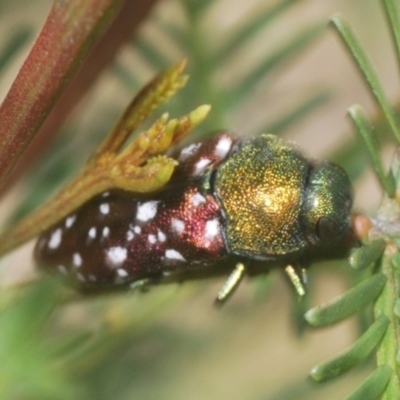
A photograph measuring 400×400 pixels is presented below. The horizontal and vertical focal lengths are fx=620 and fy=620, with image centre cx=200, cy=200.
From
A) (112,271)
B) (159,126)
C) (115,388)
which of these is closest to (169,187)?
(112,271)

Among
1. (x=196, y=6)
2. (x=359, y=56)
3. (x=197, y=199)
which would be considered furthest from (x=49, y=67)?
(x=196, y=6)

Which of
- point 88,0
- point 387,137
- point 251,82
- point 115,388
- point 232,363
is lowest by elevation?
point 232,363

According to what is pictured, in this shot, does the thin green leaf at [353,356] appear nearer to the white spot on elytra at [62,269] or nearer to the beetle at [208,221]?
the beetle at [208,221]

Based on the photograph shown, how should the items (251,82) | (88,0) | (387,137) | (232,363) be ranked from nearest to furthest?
(88,0) < (387,137) < (251,82) < (232,363)

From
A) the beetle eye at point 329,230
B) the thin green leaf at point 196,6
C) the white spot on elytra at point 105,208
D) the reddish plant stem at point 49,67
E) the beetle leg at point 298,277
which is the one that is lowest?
the beetle leg at point 298,277

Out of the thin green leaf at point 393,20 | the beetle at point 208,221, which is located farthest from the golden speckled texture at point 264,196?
the thin green leaf at point 393,20

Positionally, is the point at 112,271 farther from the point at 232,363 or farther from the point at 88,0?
the point at 232,363

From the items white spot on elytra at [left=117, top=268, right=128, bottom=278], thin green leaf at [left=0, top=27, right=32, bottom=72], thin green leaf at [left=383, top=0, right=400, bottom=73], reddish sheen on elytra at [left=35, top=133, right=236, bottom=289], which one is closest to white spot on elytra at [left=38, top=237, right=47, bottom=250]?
reddish sheen on elytra at [left=35, top=133, right=236, bottom=289]
